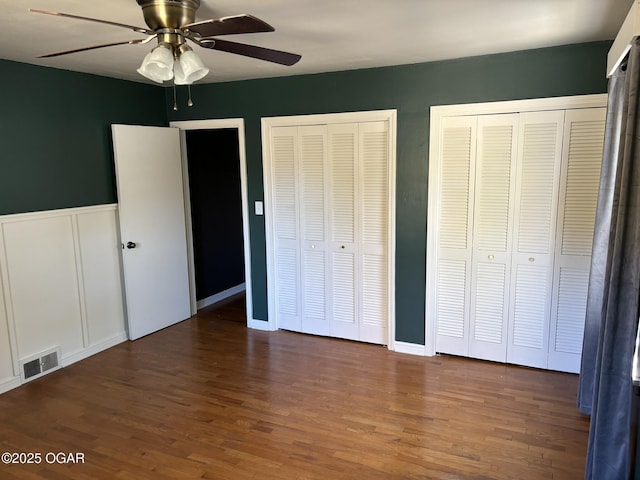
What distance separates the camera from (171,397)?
3.21 meters

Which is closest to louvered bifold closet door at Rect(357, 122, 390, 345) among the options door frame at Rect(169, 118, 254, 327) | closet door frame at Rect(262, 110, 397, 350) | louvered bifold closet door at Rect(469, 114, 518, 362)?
closet door frame at Rect(262, 110, 397, 350)

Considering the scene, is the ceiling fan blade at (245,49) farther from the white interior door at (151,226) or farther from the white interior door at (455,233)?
the white interior door at (151,226)

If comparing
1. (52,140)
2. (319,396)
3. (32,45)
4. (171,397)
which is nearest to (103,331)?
(171,397)

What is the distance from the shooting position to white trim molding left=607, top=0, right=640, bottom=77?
1843mm

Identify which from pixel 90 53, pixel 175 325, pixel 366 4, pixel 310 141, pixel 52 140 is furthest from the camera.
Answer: pixel 175 325

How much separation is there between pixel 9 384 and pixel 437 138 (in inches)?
141

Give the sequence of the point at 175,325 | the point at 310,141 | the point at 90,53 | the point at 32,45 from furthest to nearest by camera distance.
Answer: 1. the point at 175,325
2. the point at 310,141
3. the point at 90,53
4. the point at 32,45

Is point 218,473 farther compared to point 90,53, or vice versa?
point 90,53

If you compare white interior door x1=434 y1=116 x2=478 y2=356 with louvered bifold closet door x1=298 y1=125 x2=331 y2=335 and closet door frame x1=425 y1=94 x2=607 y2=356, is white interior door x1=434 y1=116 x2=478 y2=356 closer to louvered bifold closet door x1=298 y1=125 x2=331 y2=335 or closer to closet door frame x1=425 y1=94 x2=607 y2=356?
closet door frame x1=425 y1=94 x2=607 y2=356

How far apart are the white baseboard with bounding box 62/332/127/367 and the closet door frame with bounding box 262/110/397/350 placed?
134 centimetres

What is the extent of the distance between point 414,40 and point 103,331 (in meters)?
3.39

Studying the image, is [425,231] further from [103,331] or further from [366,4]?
[103,331]

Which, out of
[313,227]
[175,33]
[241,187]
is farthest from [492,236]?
[175,33]

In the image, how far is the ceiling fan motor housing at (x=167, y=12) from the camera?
1.92 meters
